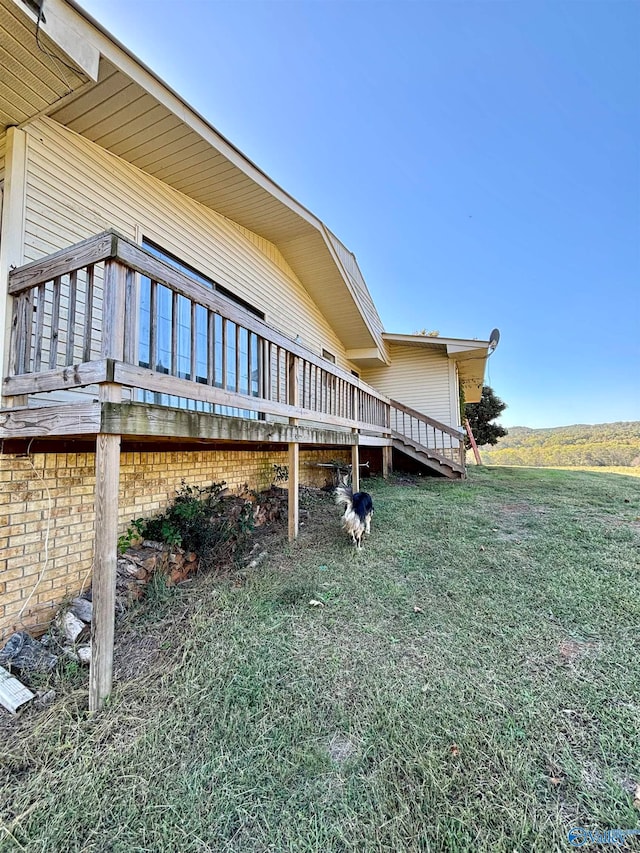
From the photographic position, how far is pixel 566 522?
5332mm

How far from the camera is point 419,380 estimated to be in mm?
11797

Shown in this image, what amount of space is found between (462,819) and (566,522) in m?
5.00

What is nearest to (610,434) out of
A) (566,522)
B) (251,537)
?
(566,522)

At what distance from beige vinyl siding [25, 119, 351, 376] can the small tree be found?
15.6 meters

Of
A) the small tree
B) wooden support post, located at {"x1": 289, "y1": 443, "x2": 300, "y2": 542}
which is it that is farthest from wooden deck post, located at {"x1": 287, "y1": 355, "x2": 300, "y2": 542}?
the small tree

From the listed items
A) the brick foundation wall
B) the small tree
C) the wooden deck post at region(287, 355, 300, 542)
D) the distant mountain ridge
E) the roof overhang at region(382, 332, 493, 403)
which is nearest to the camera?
the brick foundation wall

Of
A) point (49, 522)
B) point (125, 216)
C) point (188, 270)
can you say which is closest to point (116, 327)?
point (49, 522)

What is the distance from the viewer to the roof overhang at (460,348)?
402 inches

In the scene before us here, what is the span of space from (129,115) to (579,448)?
1432 inches

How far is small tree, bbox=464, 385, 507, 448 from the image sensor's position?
20.1 m

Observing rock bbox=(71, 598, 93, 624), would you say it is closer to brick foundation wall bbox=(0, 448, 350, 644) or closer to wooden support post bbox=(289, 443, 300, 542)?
brick foundation wall bbox=(0, 448, 350, 644)

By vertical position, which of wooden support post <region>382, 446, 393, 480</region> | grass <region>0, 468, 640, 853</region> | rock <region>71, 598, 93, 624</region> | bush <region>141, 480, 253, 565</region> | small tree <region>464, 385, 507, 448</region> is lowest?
grass <region>0, 468, 640, 853</region>

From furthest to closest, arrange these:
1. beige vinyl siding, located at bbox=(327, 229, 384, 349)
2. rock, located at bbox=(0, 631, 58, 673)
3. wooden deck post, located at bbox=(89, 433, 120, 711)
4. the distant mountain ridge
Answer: the distant mountain ridge, beige vinyl siding, located at bbox=(327, 229, 384, 349), rock, located at bbox=(0, 631, 58, 673), wooden deck post, located at bbox=(89, 433, 120, 711)

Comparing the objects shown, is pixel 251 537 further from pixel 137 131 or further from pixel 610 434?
pixel 610 434
